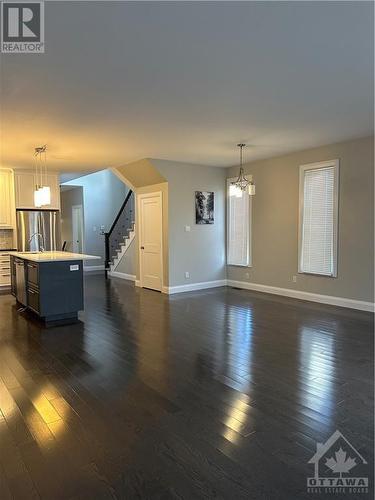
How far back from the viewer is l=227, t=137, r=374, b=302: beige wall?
17.9 ft

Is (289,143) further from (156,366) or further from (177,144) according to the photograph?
(156,366)

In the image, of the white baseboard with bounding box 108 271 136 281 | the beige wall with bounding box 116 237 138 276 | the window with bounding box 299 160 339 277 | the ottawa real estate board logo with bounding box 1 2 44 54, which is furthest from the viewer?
the white baseboard with bounding box 108 271 136 281

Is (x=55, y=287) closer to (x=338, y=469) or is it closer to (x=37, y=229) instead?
(x=37, y=229)

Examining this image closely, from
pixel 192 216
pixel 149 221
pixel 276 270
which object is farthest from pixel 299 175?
pixel 149 221

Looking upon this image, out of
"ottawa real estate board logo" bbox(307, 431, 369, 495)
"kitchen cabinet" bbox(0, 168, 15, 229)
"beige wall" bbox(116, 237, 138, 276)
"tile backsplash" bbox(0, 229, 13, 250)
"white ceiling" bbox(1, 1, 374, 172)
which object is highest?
"white ceiling" bbox(1, 1, 374, 172)

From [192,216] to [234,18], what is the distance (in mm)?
5379

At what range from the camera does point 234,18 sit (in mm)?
2221

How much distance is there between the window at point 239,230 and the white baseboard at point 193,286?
0.53 meters

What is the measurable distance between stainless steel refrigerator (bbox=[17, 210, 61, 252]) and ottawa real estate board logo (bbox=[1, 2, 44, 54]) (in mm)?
5589

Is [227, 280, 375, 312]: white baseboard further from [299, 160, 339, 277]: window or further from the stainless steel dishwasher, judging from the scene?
the stainless steel dishwasher

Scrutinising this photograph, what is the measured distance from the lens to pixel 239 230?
25.5 ft

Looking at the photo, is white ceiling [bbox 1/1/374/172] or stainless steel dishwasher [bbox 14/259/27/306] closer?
white ceiling [bbox 1/1/374/172]

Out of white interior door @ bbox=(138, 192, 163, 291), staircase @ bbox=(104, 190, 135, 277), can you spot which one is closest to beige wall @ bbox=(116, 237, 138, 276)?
staircase @ bbox=(104, 190, 135, 277)

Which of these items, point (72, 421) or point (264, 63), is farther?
point (264, 63)
